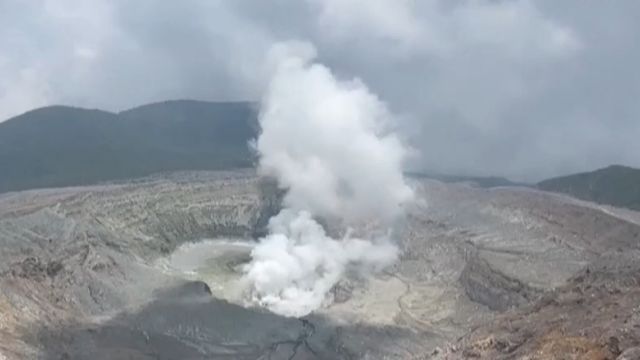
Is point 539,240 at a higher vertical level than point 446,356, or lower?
higher

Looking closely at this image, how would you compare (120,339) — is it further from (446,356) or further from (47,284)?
(446,356)

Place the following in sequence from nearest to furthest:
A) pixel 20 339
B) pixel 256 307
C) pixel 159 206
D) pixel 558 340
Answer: pixel 558 340 < pixel 20 339 < pixel 256 307 < pixel 159 206

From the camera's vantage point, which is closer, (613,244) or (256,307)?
(256,307)

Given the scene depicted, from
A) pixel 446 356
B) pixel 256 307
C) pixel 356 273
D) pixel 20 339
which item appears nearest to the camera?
pixel 446 356

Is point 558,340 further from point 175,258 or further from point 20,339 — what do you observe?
point 175,258

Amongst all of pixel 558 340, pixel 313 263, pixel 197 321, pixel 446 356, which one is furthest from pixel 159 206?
pixel 558 340

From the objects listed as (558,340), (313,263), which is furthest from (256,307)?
(558,340)

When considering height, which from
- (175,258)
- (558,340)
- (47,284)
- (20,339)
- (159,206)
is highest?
(159,206)
